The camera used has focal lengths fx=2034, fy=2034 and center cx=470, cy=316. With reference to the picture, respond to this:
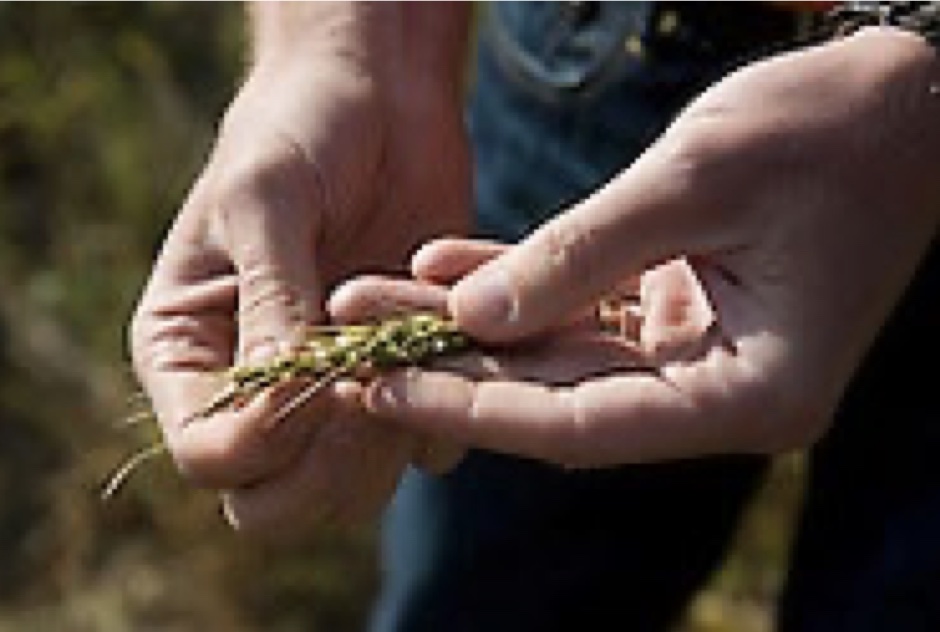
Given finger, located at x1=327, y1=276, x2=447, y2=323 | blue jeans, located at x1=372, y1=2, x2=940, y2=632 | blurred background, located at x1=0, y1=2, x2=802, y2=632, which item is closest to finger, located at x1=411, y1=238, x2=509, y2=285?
finger, located at x1=327, y1=276, x2=447, y2=323

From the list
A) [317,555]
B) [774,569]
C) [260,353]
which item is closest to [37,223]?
[317,555]

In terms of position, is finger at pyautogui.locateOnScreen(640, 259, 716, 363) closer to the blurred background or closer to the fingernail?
the fingernail

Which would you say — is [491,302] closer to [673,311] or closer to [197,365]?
[673,311]

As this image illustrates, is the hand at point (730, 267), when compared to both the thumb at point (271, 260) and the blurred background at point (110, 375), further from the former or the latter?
the blurred background at point (110, 375)

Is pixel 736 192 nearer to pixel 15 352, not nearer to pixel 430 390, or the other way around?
pixel 430 390

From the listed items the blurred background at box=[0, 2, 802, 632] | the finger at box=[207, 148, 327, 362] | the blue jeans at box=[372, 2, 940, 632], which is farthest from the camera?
the blurred background at box=[0, 2, 802, 632]

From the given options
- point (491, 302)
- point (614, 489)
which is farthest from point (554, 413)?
point (614, 489)
